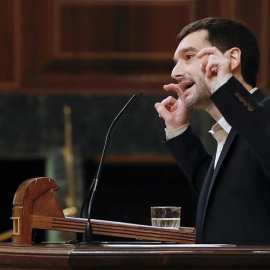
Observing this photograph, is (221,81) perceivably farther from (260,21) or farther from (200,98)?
(260,21)

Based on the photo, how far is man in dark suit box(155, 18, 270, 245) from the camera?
1676 millimetres

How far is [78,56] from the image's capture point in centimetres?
455

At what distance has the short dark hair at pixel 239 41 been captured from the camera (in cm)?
211

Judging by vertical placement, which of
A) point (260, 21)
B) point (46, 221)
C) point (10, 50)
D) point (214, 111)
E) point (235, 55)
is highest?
point (260, 21)

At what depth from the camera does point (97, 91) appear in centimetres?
448

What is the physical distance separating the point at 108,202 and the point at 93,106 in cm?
53

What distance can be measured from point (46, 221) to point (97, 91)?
9.27 feet

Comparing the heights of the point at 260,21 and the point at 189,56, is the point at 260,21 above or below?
above

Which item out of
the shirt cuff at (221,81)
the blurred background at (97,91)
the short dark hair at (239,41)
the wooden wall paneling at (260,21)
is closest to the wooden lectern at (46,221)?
the shirt cuff at (221,81)

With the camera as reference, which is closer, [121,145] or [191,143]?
[191,143]

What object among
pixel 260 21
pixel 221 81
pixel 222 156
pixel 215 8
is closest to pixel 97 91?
pixel 215 8

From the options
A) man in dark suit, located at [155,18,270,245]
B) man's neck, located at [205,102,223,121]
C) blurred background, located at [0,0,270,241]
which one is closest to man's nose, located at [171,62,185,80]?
man in dark suit, located at [155,18,270,245]

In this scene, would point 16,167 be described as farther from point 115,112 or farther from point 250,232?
point 250,232

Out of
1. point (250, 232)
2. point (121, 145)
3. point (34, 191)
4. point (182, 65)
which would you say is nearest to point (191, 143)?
point (182, 65)
